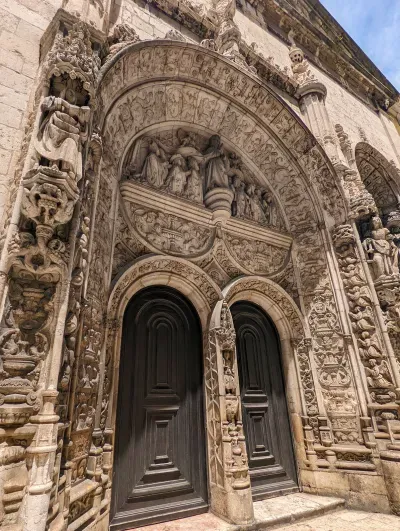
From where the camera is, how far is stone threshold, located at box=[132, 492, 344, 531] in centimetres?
263

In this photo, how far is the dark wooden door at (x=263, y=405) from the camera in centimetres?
355

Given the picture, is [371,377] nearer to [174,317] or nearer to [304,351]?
[304,351]

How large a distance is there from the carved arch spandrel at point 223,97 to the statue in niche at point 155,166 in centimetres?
37

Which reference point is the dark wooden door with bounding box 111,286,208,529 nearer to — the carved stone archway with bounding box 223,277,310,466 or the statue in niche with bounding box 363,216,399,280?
the carved stone archway with bounding box 223,277,310,466

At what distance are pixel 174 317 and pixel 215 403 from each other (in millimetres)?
1084

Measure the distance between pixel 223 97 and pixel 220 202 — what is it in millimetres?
1795

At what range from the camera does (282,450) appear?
12.4 ft

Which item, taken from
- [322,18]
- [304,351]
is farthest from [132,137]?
[322,18]

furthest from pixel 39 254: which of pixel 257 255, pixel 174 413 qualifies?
pixel 257 255

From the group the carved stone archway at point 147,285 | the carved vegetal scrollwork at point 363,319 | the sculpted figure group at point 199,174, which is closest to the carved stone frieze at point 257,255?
the sculpted figure group at point 199,174

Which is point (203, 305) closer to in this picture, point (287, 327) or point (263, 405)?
point (287, 327)

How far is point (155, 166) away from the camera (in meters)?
3.91

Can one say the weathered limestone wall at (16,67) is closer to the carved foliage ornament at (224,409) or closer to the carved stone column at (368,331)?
the carved foliage ornament at (224,409)

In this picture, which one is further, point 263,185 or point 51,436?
point 263,185
